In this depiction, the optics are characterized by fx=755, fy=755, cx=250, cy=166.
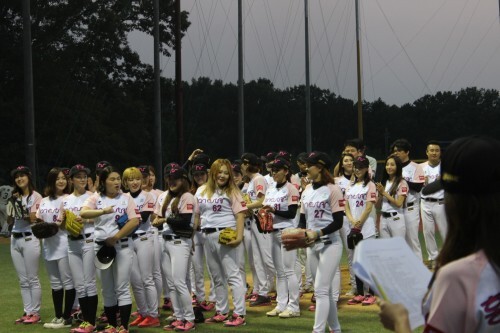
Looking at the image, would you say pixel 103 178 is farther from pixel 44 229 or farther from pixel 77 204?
pixel 44 229

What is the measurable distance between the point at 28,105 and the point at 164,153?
26.6m

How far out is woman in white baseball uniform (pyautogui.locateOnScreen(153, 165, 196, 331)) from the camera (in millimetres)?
9273

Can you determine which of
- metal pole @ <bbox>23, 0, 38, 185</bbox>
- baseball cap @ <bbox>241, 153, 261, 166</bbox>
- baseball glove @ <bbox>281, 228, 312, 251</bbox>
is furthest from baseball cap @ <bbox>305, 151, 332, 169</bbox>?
metal pole @ <bbox>23, 0, 38, 185</bbox>

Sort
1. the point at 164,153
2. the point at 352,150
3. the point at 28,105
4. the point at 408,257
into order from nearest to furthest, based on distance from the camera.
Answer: the point at 408,257 → the point at 352,150 → the point at 28,105 → the point at 164,153

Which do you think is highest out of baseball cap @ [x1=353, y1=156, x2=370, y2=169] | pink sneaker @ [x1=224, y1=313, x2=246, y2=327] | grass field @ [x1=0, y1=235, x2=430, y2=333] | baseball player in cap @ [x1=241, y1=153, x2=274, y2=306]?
baseball cap @ [x1=353, y1=156, x2=370, y2=169]

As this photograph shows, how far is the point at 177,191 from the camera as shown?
31.1ft

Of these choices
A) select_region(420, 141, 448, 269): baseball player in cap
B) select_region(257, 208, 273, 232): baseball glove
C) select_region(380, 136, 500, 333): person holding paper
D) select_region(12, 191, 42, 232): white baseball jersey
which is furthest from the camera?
select_region(420, 141, 448, 269): baseball player in cap

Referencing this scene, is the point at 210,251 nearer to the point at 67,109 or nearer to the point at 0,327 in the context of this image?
the point at 0,327

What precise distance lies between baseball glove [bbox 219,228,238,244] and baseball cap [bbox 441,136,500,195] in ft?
23.6

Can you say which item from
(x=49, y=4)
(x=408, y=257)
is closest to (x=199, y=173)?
(x=408, y=257)

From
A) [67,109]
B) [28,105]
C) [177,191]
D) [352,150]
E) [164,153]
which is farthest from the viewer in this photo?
[164,153]

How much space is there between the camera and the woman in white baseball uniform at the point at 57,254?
990cm

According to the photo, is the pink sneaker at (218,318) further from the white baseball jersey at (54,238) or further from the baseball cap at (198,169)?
the white baseball jersey at (54,238)

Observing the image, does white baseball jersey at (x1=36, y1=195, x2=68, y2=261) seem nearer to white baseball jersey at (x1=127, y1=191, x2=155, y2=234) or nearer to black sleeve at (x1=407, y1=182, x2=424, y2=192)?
white baseball jersey at (x1=127, y1=191, x2=155, y2=234)
